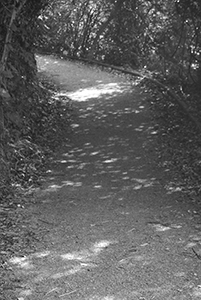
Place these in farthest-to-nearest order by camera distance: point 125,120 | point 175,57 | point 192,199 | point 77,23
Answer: point 77,23 → point 175,57 → point 125,120 → point 192,199

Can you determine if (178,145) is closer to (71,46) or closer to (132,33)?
(132,33)

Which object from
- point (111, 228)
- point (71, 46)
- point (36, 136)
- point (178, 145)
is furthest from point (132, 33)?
point (111, 228)

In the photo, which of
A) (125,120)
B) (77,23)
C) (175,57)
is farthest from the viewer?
(77,23)

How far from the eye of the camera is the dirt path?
470 cm

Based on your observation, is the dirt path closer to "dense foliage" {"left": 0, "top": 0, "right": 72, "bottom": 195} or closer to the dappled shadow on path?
the dappled shadow on path

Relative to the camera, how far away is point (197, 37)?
1194cm

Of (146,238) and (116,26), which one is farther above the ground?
(116,26)

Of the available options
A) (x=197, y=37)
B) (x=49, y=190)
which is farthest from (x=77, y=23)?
(x=49, y=190)

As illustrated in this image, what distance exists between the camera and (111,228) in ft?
19.8

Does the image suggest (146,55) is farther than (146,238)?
Yes

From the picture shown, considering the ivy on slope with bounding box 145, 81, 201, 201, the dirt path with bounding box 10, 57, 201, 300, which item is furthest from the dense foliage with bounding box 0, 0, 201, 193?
the ivy on slope with bounding box 145, 81, 201, 201

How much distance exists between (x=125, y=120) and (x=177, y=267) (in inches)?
279

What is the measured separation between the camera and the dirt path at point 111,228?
4695 millimetres

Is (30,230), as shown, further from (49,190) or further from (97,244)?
(49,190)
